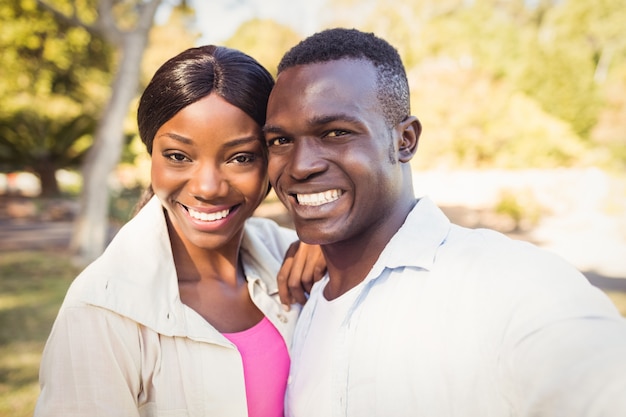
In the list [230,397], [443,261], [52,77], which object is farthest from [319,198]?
[52,77]

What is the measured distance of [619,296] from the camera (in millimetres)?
7602

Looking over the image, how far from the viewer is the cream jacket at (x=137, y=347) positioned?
5.57 ft

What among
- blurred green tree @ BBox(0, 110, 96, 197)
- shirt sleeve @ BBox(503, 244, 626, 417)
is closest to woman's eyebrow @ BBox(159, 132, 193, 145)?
shirt sleeve @ BBox(503, 244, 626, 417)

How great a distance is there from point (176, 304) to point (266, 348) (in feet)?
1.49

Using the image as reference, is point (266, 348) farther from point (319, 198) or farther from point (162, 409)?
point (319, 198)

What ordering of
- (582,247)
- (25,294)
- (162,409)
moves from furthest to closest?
(582,247)
(25,294)
(162,409)

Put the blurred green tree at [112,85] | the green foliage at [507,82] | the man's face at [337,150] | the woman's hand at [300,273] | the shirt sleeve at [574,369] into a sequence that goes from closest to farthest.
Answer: the shirt sleeve at [574,369] < the man's face at [337,150] < the woman's hand at [300,273] < the blurred green tree at [112,85] < the green foliage at [507,82]

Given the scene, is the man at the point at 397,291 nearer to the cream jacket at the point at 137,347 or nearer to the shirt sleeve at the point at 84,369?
the cream jacket at the point at 137,347

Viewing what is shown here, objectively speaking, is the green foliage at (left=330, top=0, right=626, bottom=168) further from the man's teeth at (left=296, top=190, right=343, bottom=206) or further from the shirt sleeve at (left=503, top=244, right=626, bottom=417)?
the shirt sleeve at (left=503, top=244, right=626, bottom=417)

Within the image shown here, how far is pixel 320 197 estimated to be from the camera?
190 centimetres

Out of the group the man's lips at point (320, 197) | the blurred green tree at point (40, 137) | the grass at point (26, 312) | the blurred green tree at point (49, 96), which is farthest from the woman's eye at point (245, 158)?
the blurred green tree at point (40, 137)

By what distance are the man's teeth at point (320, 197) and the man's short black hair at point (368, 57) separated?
1.04ft

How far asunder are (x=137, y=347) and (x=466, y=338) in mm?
1059

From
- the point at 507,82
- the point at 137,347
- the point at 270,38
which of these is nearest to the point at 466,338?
the point at 137,347
